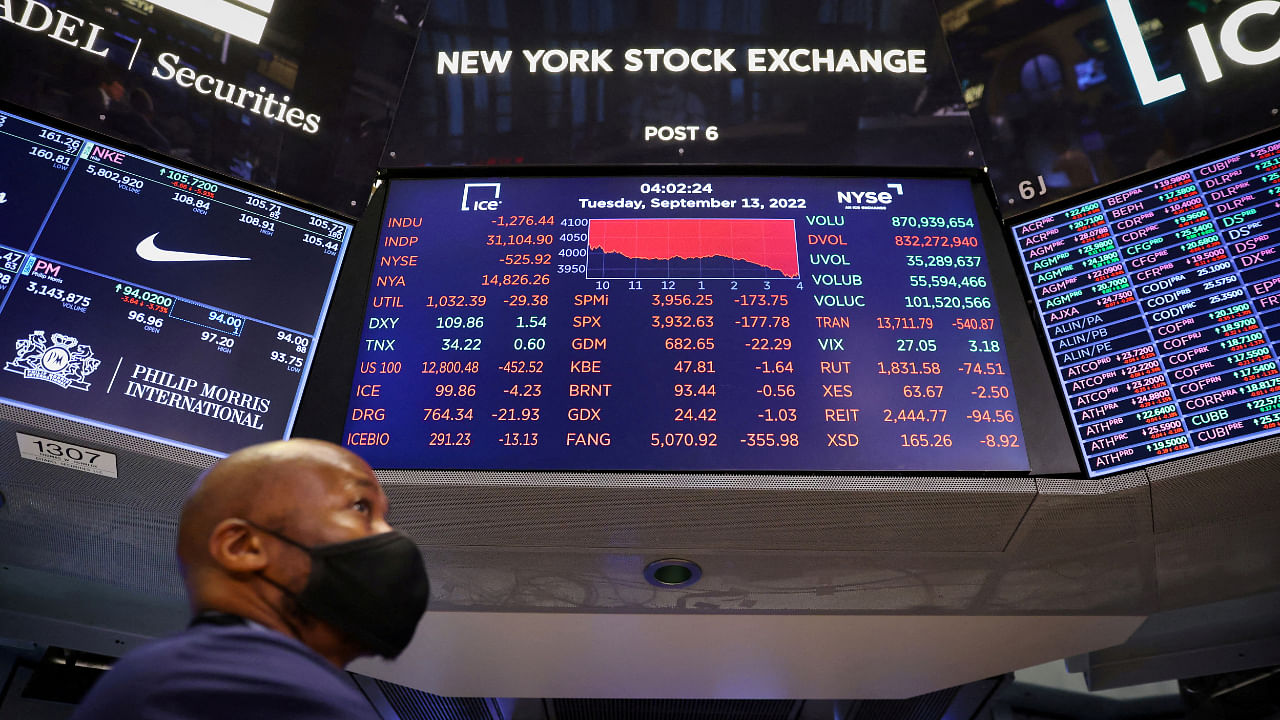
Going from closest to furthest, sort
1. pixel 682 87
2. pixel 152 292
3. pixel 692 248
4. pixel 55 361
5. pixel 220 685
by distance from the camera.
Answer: pixel 220 685 → pixel 55 361 → pixel 152 292 → pixel 692 248 → pixel 682 87

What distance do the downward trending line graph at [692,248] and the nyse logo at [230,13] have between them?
1.51 metres

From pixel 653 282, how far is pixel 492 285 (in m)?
0.54

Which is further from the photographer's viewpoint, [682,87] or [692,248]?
[682,87]

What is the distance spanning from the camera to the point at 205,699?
1.10 meters

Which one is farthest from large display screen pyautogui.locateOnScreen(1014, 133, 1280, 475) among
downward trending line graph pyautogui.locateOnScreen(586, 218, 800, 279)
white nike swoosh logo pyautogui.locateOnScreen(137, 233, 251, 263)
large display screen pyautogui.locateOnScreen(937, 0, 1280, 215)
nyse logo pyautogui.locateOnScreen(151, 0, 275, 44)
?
nyse logo pyautogui.locateOnScreen(151, 0, 275, 44)

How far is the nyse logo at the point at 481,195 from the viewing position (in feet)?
11.6

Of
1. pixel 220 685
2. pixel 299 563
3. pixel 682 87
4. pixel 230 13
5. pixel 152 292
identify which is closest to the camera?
pixel 220 685

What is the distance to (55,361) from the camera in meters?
2.84

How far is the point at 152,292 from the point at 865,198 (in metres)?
2.42

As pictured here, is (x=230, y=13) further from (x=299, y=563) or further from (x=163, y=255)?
(x=299, y=563)

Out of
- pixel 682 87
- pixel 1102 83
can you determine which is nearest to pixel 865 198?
pixel 682 87

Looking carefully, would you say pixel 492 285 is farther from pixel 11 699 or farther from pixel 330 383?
pixel 11 699

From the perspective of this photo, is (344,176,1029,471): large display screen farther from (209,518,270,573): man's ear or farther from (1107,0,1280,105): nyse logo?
(209,518,270,573): man's ear

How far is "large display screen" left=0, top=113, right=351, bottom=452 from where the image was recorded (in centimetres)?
286
